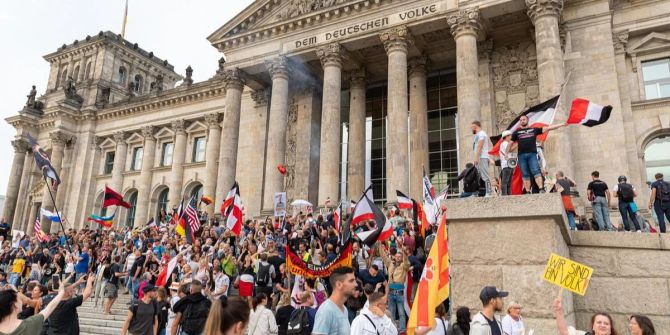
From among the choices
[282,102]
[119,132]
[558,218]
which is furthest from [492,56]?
[119,132]

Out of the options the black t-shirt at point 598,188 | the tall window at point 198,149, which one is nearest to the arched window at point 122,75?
the tall window at point 198,149

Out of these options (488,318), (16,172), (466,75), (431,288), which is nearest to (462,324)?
(488,318)

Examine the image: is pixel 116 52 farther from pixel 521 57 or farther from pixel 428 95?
pixel 521 57

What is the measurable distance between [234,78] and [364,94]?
24.9ft

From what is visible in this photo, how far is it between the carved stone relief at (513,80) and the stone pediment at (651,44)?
404 centimetres

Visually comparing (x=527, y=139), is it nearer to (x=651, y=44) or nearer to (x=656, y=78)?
(x=656, y=78)

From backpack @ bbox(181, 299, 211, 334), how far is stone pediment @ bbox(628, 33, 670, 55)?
21184 millimetres

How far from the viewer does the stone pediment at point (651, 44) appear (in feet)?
64.5

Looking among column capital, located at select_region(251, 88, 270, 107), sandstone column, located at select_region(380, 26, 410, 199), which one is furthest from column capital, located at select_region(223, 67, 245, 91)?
sandstone column, located at select_region(380, 26, 410, 199)

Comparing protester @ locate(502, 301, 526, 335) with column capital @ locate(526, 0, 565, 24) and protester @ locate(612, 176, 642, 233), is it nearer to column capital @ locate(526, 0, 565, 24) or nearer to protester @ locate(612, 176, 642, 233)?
protester @ locate(612, 176, 642, 233)

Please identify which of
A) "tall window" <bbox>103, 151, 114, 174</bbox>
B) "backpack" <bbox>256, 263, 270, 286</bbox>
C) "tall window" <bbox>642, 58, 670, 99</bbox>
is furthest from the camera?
"tall window" <bbox>103, 151, 114, 174</bbox>

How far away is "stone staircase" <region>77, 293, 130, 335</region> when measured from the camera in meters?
12.0

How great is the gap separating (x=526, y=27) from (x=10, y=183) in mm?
43613

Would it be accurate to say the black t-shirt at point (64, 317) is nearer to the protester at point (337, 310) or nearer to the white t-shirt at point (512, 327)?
the protester at point (337, 310)
